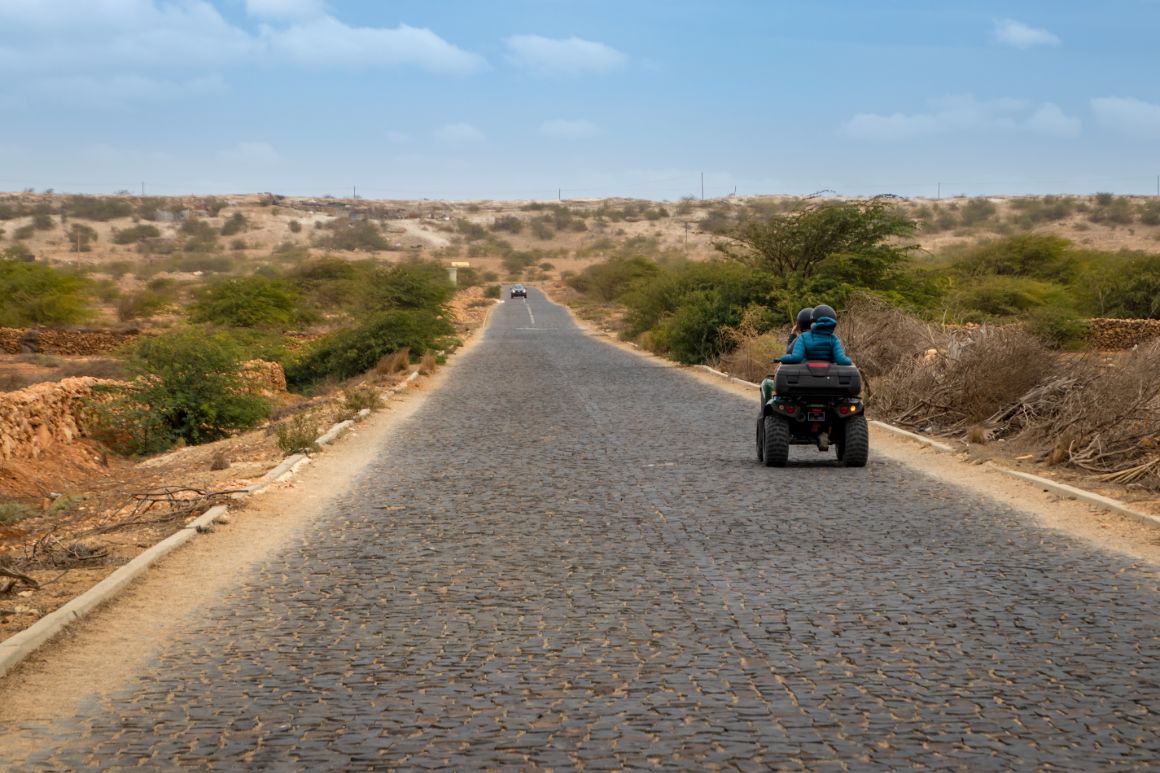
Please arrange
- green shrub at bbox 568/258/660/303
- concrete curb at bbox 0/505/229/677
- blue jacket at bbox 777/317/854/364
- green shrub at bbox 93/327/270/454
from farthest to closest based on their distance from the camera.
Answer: green shrub at bbox 568/258/660/303
green shrub at bbox 93/327/270/454
blue jacket at bbox 777/317/854/364
concrete curb at bbox 0/505/229/677

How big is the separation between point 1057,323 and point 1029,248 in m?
21.4

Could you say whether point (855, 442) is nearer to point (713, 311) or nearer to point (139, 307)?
point (713, 311)

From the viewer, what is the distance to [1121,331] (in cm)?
3981

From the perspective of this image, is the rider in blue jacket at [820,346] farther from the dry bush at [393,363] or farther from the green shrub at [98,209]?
the green shrub at [98,209]

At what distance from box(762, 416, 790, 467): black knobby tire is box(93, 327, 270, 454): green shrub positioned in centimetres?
1187

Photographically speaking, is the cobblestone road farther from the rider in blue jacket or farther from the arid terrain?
the rider in blue jacket

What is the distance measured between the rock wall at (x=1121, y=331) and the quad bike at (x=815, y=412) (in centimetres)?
2632

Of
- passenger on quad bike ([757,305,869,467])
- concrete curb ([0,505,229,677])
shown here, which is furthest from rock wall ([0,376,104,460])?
passenger on quad bike ([757,305,869,467])

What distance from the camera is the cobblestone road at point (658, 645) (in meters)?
5.47

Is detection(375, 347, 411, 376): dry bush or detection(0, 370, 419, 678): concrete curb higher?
detection(0, 370, 419, 678): concrete curb

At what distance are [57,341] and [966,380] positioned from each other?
32020 millimetres

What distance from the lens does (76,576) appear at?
928 centimetres

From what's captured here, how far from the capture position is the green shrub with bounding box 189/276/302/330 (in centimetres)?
4603

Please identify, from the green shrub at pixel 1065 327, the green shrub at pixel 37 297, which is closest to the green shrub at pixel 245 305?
the green shrub at pixel 37 297
